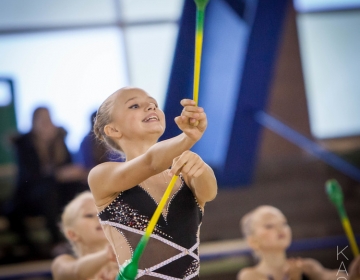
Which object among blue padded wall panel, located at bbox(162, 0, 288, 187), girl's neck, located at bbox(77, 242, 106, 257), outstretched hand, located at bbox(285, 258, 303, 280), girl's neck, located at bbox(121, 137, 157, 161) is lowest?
outstretched hand, located at bbox(285, 258, 303, 280)

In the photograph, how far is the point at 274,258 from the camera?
8.04 ft

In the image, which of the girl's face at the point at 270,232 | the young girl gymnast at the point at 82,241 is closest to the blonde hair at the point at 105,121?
the young girl gymnast at the point at 82,241

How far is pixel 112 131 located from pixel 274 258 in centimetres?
126

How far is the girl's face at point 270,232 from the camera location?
246 cm

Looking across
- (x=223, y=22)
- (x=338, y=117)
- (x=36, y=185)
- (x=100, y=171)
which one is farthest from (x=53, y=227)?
(x=338, y=117)

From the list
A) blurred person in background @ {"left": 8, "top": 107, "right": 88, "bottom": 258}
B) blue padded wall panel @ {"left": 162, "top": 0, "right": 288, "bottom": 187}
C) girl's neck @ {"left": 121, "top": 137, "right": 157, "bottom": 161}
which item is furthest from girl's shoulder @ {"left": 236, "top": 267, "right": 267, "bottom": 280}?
girl's neck @ {"left": 121, "top": 137, "right": 157, "bottom": 161}

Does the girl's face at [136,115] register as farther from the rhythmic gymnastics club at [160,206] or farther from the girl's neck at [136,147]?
the rhythmic gymnastics club at [160,206]

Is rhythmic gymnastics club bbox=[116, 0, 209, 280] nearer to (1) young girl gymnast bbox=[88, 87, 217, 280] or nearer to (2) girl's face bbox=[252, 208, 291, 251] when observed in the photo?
(1) young girl gymnast bbox=[88, 87, 217, 280]

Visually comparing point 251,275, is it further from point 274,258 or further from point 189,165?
point 189,165

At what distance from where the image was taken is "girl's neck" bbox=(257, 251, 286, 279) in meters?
2.41

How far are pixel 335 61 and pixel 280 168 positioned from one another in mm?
Answer: 1211

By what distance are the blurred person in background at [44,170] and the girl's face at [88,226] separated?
0.97 metres

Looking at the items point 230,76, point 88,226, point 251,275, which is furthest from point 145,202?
point 230,76

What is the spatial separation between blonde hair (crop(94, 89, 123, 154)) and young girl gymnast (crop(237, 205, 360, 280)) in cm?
112
